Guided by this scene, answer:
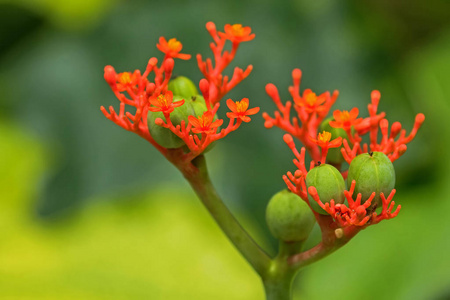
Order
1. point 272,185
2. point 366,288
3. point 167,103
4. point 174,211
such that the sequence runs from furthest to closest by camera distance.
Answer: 1. point 272,185
2. point 174,211
3. point 366,288
4. point 167,103

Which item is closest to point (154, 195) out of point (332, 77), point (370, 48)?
point (332, 77)

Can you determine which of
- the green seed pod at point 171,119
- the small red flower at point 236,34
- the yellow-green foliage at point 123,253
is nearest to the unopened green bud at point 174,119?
the green seed pod at point 171,119

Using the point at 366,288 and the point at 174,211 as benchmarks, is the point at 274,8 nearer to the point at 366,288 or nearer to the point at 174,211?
the point at 174,211

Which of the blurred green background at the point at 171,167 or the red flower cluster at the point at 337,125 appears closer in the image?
the red flower cluster at the point at 337,125

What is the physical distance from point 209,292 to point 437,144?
2.13 feet

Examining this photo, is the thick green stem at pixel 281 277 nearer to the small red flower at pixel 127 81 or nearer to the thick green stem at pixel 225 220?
the thick green stem at pixel 225 220

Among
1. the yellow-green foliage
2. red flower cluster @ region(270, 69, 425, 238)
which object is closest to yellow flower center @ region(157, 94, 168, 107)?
red flower cluster @ region(270, 69, 425, 238)

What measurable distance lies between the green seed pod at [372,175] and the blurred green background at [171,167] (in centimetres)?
79

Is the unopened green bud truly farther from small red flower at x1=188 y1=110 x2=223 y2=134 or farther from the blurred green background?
the blurred green background

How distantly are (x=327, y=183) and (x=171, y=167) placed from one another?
1047mm

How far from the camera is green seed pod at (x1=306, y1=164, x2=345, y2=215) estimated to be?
525mm

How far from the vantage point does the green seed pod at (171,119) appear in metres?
0.56

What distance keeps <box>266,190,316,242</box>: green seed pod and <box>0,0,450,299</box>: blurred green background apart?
748 mm

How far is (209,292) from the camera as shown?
133cm
